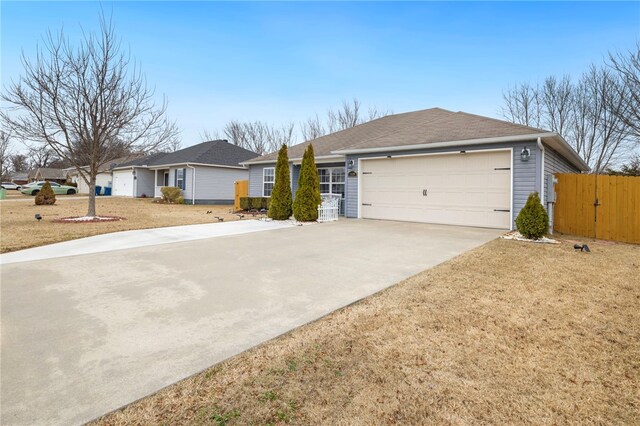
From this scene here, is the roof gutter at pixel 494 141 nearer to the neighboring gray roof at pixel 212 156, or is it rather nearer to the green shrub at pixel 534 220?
the green shrub at pixel 534 220

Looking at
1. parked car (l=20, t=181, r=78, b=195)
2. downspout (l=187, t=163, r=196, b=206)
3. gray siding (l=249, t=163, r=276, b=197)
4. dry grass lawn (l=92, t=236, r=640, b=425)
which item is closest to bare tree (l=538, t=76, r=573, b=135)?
gray siding (l=249, t=163, r=276, b=197)

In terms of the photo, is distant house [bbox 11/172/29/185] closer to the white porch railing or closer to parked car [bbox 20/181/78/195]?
parked car [bbox 20/181/78/195]

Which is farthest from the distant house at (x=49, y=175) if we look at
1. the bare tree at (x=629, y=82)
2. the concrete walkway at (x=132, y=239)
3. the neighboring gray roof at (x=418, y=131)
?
the bare tree at (x=629, y=82)

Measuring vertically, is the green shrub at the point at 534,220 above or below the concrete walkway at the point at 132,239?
above

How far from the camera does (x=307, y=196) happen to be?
11125 millimetres

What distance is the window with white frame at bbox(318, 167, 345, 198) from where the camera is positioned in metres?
14.1

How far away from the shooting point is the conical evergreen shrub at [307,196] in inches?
435

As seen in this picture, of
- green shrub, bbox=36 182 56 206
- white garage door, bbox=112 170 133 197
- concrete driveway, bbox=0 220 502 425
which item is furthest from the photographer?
white garage door, bbox=112 170 133 197

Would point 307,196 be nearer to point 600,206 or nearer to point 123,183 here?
point 600,206

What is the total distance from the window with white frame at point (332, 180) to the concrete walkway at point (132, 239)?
4148 mm

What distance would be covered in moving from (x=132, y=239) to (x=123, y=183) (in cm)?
2519

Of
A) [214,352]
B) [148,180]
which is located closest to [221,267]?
[214,352]

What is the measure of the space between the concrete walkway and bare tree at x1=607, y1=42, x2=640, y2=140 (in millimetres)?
15973

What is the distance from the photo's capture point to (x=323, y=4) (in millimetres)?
12078
